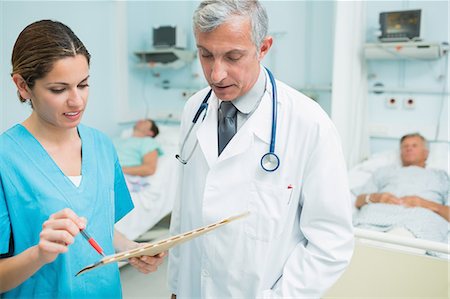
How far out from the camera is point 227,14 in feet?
2.97

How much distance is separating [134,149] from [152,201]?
1.48ft

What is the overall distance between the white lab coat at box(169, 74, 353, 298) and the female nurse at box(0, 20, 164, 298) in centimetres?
19

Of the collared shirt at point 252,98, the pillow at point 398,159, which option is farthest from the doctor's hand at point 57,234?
the pillow at point 398,159

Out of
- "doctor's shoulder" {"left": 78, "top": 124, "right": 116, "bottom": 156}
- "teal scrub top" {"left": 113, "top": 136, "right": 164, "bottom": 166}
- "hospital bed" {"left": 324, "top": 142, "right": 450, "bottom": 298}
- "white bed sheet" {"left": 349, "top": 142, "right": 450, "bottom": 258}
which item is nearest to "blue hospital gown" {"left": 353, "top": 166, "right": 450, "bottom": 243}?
"white bed sheet" {"left": 349, "top": 142, "right": 450, "bottom": 258}

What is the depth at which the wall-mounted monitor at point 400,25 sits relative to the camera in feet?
9.55

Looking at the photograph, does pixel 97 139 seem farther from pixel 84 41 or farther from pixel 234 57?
pixel 84 41

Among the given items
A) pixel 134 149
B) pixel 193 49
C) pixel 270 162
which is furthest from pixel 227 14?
pixel 193 49

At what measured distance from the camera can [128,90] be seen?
11.9 ft

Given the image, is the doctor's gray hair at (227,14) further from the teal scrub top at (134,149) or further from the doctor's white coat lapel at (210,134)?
the teal scrub top at (134,149)

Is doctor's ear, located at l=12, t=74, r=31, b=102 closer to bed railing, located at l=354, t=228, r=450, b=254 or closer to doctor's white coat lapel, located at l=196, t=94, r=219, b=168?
doctor's white coat lapel, located at l=196, t=94, r=219, b=168

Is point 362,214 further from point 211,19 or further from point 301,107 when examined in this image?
point 211,19

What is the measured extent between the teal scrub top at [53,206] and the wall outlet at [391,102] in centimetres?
271

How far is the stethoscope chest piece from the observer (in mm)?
990

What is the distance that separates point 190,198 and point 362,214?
1.43 metres
